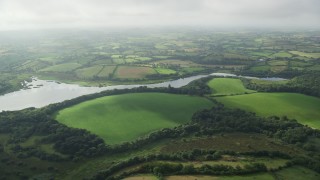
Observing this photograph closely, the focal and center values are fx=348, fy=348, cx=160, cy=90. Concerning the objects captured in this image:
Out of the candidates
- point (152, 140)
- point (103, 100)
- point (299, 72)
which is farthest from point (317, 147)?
point (299, 72)

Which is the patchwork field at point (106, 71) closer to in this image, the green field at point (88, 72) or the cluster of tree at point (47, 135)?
the green field at point (88, 72)

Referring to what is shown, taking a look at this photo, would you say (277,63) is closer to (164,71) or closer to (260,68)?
(260,68)

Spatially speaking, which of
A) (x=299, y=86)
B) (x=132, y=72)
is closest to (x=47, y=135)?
(x=132, y=72)

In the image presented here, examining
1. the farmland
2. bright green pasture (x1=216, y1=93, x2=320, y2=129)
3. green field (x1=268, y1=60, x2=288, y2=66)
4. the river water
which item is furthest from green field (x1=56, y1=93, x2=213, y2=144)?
green field (x1=268, y1=60, x2=288, y2=66)

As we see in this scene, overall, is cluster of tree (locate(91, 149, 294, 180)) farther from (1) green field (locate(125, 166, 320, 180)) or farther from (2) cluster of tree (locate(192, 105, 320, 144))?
(2) cluster of tree (locate(192, 105, 320, 144))

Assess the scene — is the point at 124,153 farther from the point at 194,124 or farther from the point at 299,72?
the point at 299,72
